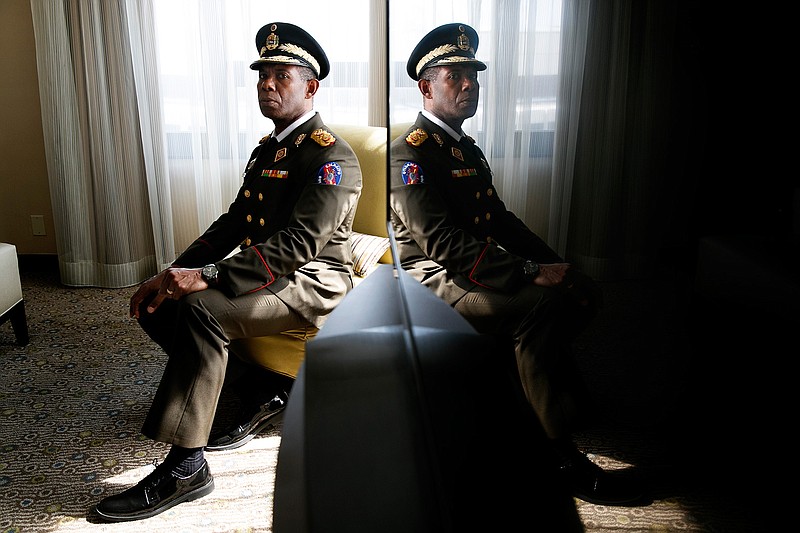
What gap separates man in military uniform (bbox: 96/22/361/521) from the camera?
5.31 feet

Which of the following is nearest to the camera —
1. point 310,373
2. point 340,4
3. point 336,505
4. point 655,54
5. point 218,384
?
point 655,54

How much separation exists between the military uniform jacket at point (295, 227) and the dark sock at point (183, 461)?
1.39ft

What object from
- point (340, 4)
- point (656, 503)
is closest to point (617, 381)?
point (656, 503)

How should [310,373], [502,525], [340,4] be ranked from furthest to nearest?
1. [340,4]
2. [310,373]
3. [502,525]

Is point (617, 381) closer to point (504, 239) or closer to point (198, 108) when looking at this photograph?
point (504, 239)

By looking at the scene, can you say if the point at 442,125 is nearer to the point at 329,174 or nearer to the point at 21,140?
the point at 329,174

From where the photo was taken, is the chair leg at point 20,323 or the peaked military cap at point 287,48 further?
the chair leg at point 20,323

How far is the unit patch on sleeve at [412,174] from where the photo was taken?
0.51 meters

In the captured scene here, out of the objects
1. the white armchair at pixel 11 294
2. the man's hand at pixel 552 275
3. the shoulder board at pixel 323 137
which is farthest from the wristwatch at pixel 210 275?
the man's hand at pixel 552 275

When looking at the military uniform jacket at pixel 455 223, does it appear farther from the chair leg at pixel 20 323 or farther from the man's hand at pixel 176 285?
the chair leg at pixel 20 323

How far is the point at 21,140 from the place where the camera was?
3678 millimetres

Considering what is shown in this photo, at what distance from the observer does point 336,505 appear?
17.4 inches

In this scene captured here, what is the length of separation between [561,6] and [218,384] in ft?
5.33

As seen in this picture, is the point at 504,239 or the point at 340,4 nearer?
the point at 504,239
